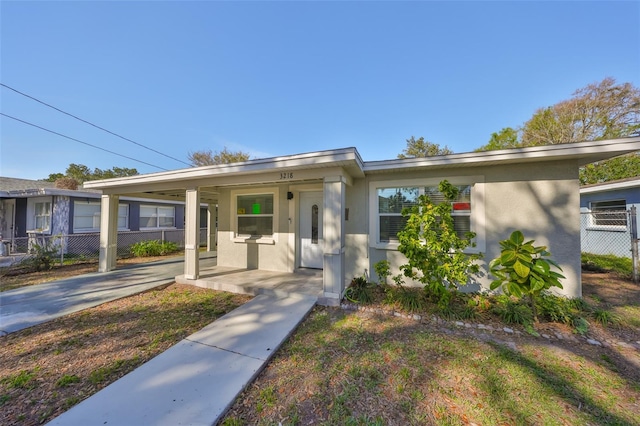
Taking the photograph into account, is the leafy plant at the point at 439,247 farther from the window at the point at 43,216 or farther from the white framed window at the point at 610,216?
the window at the point at 43,216

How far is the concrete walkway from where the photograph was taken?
6.40 ft

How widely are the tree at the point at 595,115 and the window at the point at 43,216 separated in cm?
2718

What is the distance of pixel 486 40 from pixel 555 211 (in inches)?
221

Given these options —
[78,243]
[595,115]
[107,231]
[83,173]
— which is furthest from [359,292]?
[83,173]

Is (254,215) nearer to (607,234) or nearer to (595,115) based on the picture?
(607,234)

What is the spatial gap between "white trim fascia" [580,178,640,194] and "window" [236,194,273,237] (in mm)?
11242

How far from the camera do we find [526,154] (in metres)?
4.08

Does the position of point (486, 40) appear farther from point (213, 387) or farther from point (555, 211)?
point (213, 387)

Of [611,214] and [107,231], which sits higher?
[611,214]

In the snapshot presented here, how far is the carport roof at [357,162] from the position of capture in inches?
150

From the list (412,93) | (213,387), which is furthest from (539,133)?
(213,387)

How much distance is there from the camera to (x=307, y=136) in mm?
15398

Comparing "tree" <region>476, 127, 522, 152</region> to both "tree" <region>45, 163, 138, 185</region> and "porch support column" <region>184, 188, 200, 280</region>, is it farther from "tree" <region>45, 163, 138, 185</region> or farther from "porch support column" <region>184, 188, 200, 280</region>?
"tree" <region>45, 163, 138, 185</region>

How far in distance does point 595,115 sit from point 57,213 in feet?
92.3
